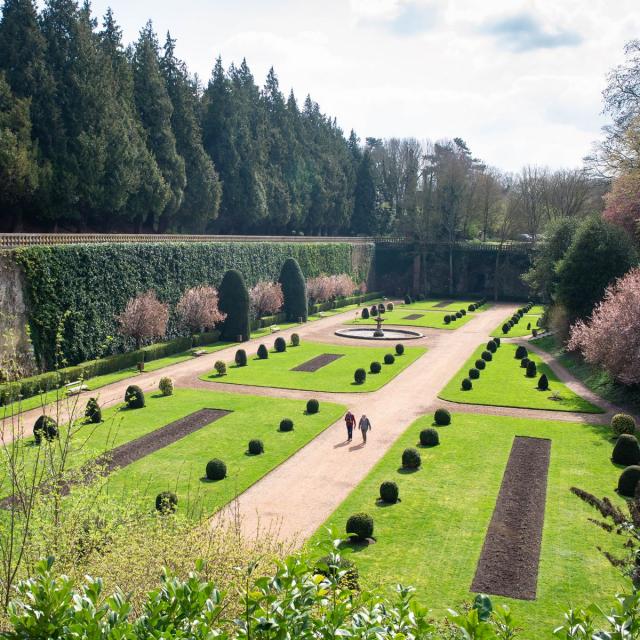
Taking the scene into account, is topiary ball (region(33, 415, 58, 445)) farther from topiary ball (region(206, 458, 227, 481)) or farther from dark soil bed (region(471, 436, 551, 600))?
dark soil bed (region(471, 436, 551, 600))

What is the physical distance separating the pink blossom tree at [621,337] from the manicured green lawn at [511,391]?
2.66m

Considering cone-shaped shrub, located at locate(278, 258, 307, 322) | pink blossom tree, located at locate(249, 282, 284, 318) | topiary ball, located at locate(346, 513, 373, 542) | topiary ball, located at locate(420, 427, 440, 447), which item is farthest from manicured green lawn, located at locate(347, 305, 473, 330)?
topiary ball, located at locate(346, 513, 373, 542)

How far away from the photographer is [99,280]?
132ft

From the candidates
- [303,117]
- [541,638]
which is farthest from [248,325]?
[303,117]

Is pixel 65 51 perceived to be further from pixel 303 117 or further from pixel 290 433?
pixel 303 117

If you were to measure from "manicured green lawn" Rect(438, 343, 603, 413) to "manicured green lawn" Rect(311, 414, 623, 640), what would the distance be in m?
4.07

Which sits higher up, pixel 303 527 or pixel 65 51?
pixel 65 51

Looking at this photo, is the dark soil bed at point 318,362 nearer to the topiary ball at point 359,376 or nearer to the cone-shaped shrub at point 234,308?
the topiary ball at point 359,376

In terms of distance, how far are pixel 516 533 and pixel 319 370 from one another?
78.0ft

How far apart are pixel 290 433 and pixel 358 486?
6.40 meters

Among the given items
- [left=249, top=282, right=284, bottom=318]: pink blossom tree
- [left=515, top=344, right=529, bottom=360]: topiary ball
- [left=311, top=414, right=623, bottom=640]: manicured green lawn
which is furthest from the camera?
[left=249, top=282, right=284, bottom=318]: pink blossom tree

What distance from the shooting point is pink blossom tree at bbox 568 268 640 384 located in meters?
28.8

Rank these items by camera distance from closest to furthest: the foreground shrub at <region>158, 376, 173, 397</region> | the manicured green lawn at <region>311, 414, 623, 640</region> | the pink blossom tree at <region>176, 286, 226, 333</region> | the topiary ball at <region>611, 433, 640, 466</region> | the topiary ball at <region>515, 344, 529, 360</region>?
the manicured green lawn at <region>311, 414, 623, 640</region>
the topiary ball at <region>611, 433, 640, 466</region>
the foreground shrub at <region>158, 376, 173, 397</region>
the topiary ball at <region>515, 344, 529, 360</region>
the pink blossom tree at <region>176, 286, 226, 333</region>

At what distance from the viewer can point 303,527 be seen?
60.6ft
